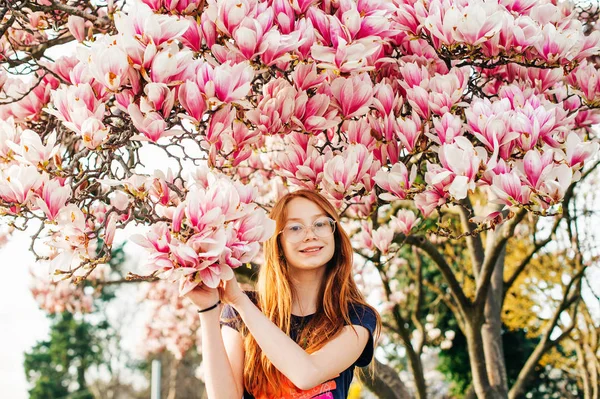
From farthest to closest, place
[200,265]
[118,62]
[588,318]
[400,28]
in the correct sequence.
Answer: [588,318], [400,28], [118,62], [200,265]

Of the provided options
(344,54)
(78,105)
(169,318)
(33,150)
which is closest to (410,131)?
(344,54)

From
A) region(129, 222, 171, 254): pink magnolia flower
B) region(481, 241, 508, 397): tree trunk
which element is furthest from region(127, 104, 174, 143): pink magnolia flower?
region(481, 241, 508, 397): tree trunk

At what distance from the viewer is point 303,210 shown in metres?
2.19

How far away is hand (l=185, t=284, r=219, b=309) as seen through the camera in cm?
155

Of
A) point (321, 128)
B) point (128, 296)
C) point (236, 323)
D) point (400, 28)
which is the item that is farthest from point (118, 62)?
point (128, 296)

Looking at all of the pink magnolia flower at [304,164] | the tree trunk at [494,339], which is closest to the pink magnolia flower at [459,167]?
the pink magnolia flower at [304,164]

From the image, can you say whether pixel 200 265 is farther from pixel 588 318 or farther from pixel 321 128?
pixel 588 318

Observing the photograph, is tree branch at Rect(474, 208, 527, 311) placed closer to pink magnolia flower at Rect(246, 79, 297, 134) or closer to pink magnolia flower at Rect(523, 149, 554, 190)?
pink magnolia flower at Rect(523, 149, 554, 190)

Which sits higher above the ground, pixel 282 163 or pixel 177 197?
pixel 282 163

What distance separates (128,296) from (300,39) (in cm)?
1825

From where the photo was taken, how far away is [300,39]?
5.44 feet

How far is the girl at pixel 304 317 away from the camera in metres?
1.93

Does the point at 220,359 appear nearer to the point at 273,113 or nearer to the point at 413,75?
the point at 273,113

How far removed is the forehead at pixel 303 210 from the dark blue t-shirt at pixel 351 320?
34cm
